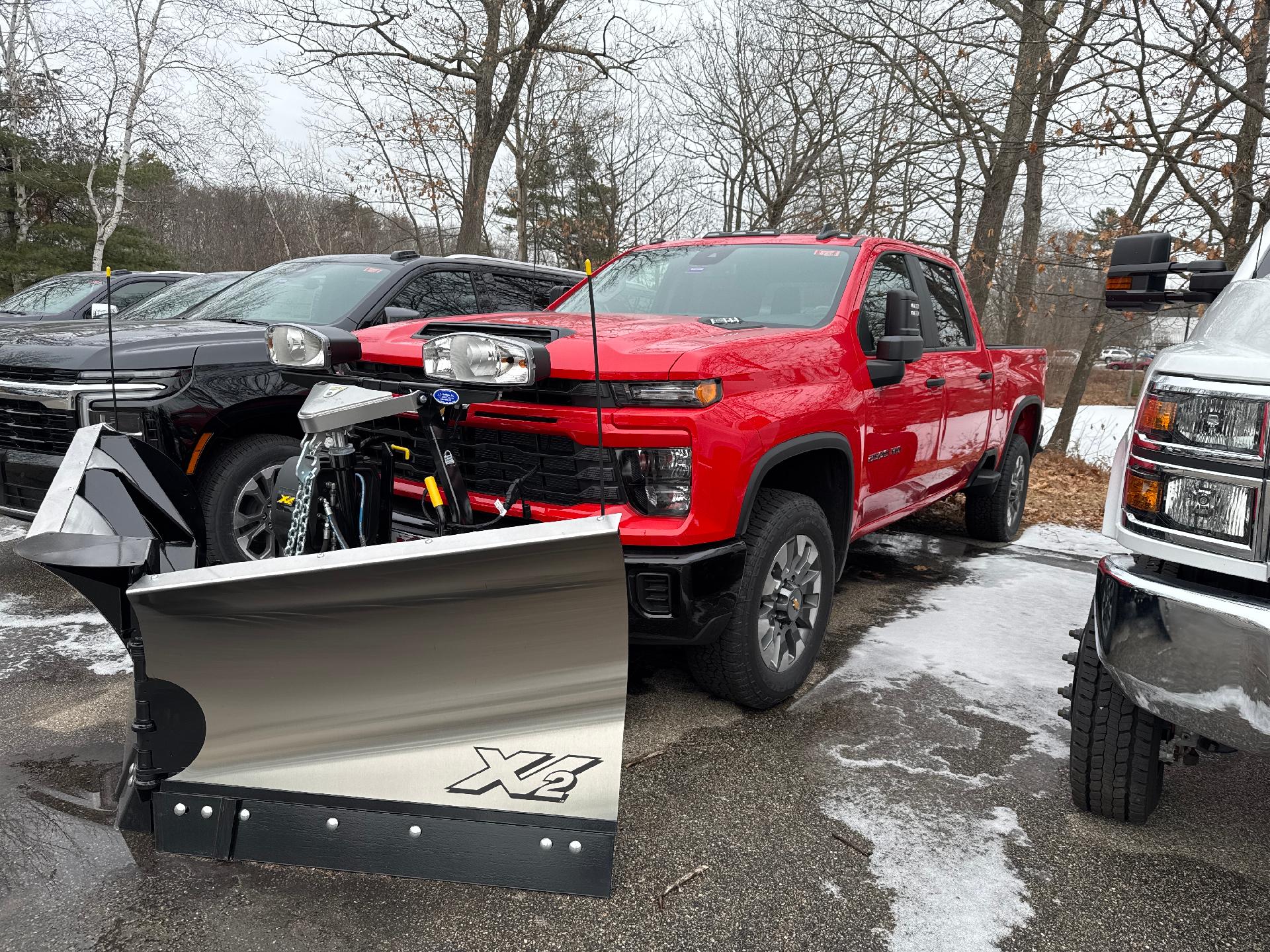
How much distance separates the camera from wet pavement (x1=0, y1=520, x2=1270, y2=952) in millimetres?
2168

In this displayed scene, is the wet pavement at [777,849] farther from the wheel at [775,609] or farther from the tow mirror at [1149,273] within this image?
the tow mirror at [1149,273]

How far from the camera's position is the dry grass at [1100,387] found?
79.0 feet

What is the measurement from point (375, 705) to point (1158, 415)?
2.05 m

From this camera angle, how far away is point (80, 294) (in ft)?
33.4

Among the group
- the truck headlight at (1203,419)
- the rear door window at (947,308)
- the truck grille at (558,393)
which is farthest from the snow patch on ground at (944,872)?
Answer: the rear door window at (947,308)

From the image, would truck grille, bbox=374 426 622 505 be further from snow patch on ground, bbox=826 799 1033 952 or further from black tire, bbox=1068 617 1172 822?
black tire, bbox=1068 617 1172 822

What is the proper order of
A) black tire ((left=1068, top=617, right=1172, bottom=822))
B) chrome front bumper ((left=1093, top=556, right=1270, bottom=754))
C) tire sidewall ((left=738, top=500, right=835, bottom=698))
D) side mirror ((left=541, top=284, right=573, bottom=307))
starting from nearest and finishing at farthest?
chrome front bumper ((left=1093, top=556, right=1270, bottom=754)), black tire ((left=1068, top=617, right=1172, bottom=822)), tire sidewall ((left=738, top=500, right=835, bottom=698)), side mirror ((left=541, top=284, right=573, bottom=307))

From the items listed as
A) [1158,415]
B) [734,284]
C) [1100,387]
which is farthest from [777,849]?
[1100,387]

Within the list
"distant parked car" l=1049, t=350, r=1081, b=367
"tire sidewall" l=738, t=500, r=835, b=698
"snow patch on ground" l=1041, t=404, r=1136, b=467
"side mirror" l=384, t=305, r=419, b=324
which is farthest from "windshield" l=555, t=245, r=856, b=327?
"distant parked car" l=1049, t=350, r=1081, b=367

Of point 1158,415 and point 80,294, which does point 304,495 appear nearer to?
point 1158,415

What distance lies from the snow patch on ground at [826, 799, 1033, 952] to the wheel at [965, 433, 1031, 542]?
3.82 metres

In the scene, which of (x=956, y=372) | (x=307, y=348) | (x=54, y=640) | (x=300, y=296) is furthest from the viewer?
(x=300, y=296)

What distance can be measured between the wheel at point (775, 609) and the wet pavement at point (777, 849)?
0.16 m

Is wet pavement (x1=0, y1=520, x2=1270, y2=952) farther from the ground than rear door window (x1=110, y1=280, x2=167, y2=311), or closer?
closer
